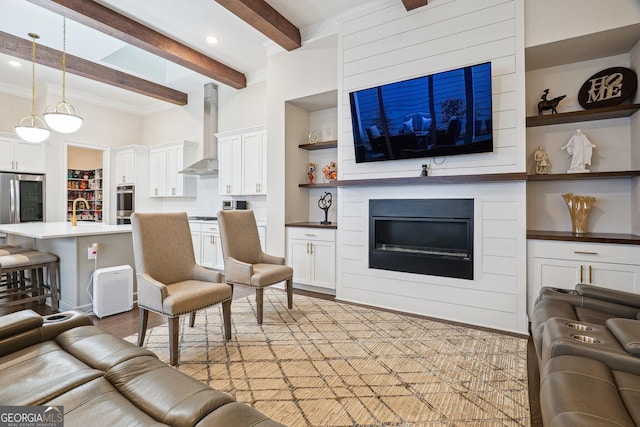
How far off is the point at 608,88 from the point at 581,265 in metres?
1.67

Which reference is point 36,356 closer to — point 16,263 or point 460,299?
point 16,263

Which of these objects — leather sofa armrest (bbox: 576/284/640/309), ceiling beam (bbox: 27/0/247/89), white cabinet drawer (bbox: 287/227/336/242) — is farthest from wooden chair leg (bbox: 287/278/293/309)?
ceiling beam (bbox: 27/0/247/89)

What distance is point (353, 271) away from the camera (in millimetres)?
3902

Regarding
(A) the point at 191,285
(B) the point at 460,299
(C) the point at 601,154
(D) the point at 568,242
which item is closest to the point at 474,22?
(C) the point at 601,154

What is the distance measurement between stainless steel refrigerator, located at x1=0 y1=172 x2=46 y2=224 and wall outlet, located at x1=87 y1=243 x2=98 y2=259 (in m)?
3.86

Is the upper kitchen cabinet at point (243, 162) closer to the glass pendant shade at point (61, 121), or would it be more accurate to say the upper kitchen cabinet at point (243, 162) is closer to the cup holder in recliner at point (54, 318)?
the glass pendant shade at point (61, 121)

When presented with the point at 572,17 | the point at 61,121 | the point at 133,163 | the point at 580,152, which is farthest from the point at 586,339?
the point at 133,163

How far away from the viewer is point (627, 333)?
146 cm

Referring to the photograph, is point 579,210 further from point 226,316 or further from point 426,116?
point 226,316

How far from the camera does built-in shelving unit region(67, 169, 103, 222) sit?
7633mm

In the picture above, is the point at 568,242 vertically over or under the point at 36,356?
over

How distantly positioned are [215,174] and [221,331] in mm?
4047

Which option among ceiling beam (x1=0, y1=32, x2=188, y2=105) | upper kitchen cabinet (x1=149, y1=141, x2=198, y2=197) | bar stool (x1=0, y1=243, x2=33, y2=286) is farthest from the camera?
upper kitchen cabinet (x1=149, y1=141, x2=198, y2=197)

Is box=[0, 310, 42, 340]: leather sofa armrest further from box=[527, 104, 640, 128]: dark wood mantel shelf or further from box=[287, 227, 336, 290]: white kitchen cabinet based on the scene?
box=[527, 104, 640, 128]: dark wood mantel shelf
